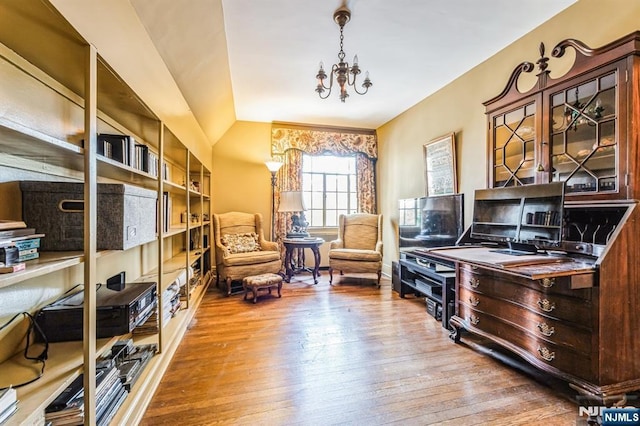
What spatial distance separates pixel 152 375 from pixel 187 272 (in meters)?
1.19

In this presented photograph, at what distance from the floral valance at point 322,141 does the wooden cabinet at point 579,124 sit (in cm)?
282

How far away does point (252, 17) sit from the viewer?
7.43 feet

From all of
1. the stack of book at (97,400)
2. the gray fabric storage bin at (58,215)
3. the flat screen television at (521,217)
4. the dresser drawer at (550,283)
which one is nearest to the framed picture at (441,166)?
the flat screen television at (521,217)

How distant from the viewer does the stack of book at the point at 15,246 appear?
2.75ft

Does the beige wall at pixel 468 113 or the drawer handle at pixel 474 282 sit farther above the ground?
the beige wall at pixel 468 113

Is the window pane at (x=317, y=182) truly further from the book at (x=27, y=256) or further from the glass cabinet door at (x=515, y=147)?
the book at (x=27, y=256)

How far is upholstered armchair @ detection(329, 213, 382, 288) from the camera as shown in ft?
13.6

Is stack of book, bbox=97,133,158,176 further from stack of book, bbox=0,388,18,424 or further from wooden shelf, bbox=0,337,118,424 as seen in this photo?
stack of book, bbox=0,388,18,424

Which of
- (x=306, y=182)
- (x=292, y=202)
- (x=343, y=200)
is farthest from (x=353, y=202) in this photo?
(x=292, y=202)

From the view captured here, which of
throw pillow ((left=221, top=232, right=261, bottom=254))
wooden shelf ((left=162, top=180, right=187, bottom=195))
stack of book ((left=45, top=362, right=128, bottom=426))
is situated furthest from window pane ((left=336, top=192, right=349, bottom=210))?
stack of book ((left=45, top=362, right=128, bottom=426))

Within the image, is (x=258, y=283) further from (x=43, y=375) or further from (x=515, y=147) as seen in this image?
(x=515, y=147)

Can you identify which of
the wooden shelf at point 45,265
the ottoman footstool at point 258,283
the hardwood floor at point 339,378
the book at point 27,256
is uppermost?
the book at point 27,256

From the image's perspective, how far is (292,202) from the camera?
445 centimetres

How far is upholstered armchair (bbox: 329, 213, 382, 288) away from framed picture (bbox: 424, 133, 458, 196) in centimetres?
110
